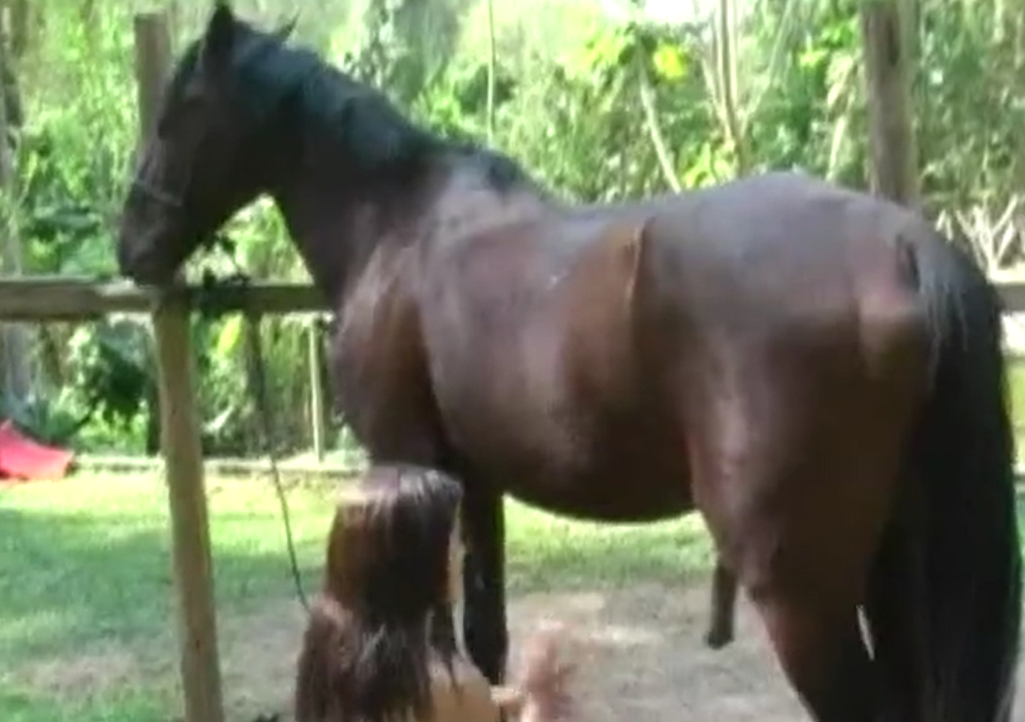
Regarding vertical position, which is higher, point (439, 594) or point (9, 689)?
point (439, 594)

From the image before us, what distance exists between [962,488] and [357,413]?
1335 mm

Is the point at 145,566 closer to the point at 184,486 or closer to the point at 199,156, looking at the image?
the point at 184,486

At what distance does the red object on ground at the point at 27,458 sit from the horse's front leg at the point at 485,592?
591cm

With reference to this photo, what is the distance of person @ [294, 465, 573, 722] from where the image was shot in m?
2.55

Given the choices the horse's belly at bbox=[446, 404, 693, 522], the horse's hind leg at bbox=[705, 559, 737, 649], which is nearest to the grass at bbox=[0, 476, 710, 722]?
the horse's hind leg at bbox=[705, 559, 737, 649]

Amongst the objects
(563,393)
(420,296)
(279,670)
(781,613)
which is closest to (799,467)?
(781,613)

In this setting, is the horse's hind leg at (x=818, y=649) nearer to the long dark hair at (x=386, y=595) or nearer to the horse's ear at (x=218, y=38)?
the long dark hair at (x=386, y=595)

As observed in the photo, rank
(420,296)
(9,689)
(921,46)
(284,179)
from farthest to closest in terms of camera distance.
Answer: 1. (921,46)
2. (9,689)
3. (284,179)
4. (420,296)

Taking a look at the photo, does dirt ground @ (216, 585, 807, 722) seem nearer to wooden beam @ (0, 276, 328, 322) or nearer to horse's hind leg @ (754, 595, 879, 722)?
wooden beam @ (0, 276, 328, 322)

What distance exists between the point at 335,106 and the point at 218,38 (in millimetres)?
295

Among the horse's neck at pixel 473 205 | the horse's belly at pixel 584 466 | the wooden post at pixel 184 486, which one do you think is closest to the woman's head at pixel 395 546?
the horse's belly at pixel 584 466

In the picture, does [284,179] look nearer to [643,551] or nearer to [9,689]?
[9,689]

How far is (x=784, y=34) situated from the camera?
1057 centimetres

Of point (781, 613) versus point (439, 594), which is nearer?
point (439, 594)
